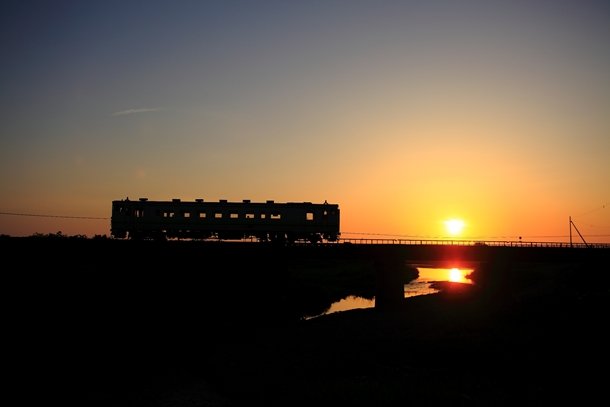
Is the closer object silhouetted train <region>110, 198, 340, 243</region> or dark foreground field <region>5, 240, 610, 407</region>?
dark foreground field <region>5, 240, 610, 407</region>

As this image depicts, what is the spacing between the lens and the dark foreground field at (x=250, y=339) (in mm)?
21641

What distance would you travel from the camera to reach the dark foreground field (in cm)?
2164

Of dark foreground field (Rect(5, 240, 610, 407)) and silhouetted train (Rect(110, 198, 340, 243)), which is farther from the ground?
silhouetted train (Rect(110, 198, 340, 243))

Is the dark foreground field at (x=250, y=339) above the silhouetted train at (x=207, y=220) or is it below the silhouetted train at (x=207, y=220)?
below

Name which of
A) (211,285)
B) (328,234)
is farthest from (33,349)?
(328,234)

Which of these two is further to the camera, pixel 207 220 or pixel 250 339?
pixel 207 220

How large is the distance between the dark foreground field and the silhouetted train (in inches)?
167

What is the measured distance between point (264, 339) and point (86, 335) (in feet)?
40.2

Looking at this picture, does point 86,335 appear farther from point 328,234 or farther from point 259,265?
point 328,234

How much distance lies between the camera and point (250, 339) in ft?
111

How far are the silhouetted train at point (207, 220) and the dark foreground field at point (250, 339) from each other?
4245 millimetres

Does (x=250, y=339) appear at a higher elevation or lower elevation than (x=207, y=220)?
lower

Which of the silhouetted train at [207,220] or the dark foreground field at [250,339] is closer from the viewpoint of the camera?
the dark foreground field at [250,339]

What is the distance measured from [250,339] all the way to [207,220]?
20517 millimetres
